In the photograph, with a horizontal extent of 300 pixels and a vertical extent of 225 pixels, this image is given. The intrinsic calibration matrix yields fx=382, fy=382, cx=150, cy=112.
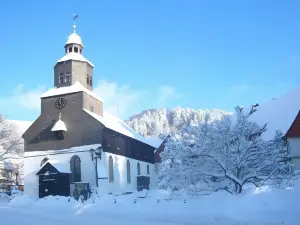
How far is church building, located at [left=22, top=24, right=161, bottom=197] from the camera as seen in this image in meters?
39.5

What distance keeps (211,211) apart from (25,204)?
54.3ft

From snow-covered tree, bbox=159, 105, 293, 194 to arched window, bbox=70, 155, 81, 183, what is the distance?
59.9 ft

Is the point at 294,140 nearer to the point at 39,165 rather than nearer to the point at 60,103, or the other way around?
the point at 60,103

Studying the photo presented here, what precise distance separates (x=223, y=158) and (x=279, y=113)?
3195 cm

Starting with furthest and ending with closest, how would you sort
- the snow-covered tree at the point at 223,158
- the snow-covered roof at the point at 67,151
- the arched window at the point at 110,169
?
1. the arched window at the point at 110,169
2. the snow-covered roof at the point at 67,151
3. the snow-covered tree at the point at 223,158

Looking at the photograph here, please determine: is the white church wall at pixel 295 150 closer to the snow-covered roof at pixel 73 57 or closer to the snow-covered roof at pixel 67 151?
the snow-covered roof at pixel 67 151

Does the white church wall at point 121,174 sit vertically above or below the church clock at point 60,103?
below

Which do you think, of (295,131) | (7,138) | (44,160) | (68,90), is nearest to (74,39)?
(68,90)

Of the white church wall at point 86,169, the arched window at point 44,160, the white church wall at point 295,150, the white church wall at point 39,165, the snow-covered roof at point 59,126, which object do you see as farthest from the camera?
the arched window at point 44,160

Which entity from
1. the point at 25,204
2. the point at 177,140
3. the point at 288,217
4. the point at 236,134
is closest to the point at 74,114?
the point at 25,204

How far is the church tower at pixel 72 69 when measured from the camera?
146 ft

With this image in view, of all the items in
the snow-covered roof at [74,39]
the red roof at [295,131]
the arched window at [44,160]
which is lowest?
the arched window at [44,160]

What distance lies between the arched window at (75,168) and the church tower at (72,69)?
9006 millimetres

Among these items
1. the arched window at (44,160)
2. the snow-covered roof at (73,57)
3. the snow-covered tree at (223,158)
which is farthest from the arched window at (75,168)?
the snow-covered tree at (223,158)
